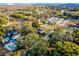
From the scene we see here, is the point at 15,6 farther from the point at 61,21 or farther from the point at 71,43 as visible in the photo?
the point at 71,43

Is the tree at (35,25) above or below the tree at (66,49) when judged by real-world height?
above

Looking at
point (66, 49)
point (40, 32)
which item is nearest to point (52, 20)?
point (40, 32)

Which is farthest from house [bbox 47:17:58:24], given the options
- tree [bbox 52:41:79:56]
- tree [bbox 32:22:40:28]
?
tree [bbox 52:41:79:56]

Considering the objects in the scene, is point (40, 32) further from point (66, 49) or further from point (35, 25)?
point (66, 49)

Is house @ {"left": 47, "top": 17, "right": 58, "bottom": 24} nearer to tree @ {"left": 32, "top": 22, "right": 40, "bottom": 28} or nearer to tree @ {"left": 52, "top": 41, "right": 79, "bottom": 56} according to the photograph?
tree @ {"left": 32, "top": 22, "right": 40, "bottom": 28}

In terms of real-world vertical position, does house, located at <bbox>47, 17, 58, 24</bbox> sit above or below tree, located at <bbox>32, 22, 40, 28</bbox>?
above

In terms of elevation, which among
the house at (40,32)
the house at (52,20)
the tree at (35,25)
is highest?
the house at (52,20)

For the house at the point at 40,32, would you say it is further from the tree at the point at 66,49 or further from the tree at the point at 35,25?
the tree at the point at 66,49

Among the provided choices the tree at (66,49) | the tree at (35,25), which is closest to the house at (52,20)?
the tree at (35,25)

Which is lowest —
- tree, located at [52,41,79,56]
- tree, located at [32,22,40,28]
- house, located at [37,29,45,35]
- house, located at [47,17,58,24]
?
tree, located at [52,41,79,56]

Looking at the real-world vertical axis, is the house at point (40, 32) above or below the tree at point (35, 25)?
below

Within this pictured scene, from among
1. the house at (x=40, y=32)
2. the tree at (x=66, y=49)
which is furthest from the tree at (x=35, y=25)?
the tree at (x=66, y=49)

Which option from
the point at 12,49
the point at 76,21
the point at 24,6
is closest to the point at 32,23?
the point at 24,6
